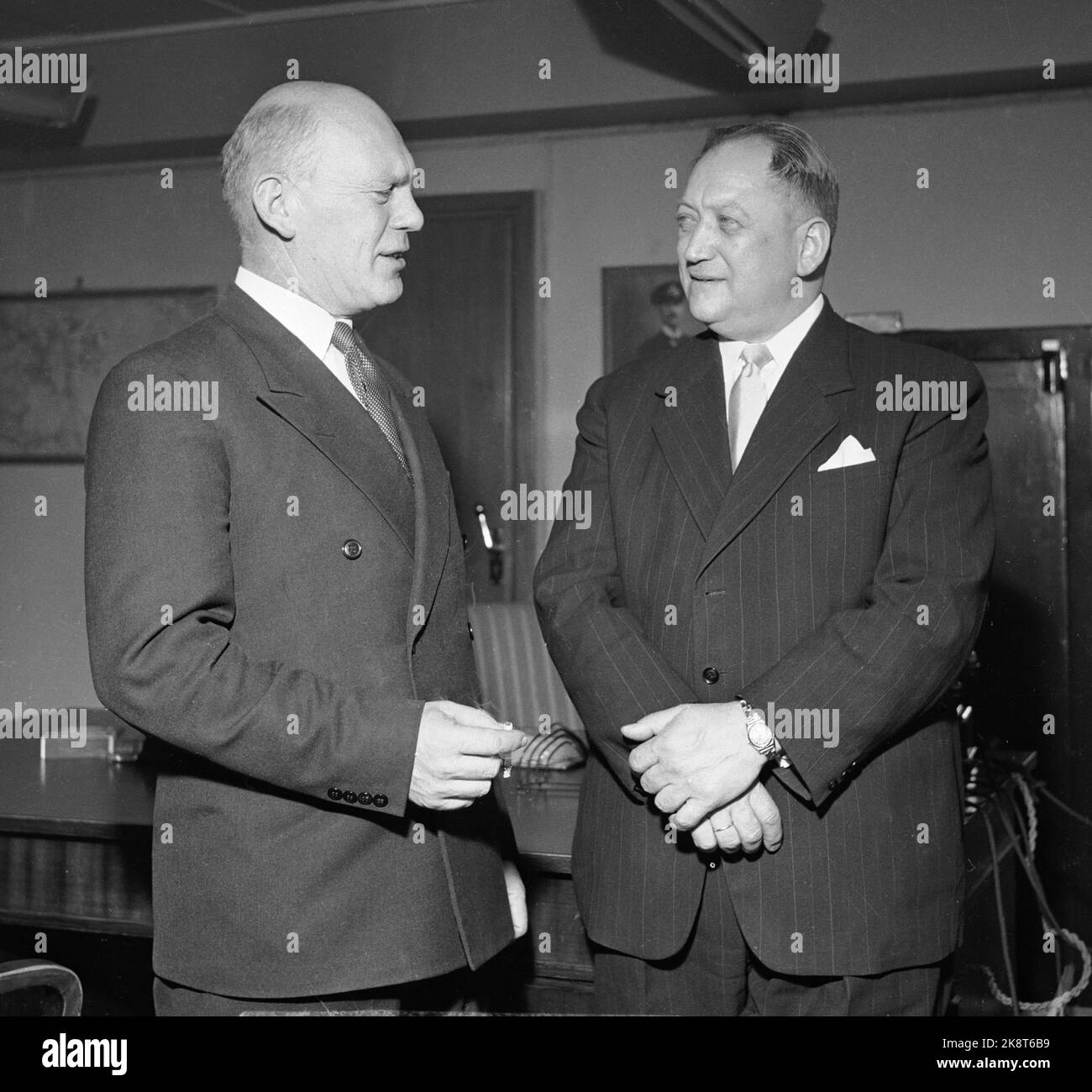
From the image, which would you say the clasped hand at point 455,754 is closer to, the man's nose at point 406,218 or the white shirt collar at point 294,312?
the white shirt collar at point 294,312

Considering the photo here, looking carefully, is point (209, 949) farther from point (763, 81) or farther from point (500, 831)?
point (763, 81)

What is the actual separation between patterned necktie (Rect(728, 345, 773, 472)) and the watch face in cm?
41

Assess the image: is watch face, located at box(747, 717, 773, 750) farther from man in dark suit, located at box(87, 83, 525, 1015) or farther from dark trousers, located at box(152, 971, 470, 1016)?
dark trousers, located at box(152, 971, 470, 1016)

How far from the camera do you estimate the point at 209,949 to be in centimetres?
154

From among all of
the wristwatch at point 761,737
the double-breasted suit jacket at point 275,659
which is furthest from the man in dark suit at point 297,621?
the wristwatch at point 761,737

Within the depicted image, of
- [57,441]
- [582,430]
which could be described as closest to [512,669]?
[582,430]

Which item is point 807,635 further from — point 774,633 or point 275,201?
point 275,201

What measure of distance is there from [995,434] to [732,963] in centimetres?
292

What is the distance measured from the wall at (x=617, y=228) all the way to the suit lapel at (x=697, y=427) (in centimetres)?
270

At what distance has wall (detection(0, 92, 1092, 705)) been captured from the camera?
4.24 metres

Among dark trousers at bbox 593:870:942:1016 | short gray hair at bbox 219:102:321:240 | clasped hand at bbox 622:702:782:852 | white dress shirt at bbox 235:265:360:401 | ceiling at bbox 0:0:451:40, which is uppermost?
ceiling at bbox 0:0:451:40

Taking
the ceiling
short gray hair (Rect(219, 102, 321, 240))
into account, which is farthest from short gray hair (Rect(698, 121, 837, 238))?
the ceiling

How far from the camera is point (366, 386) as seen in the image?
1677 mm

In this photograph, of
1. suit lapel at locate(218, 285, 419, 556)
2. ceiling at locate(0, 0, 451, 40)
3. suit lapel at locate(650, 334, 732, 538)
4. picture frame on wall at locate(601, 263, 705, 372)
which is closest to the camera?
suit lapel at locate(218, 285, 419, 556)
